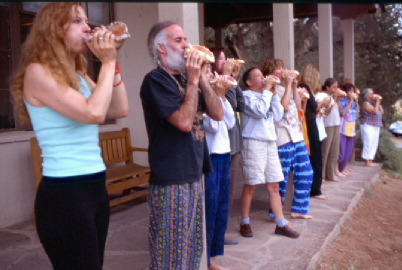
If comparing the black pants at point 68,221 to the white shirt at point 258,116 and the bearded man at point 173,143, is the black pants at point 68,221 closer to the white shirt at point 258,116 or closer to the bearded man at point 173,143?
the bearded man at point 173,143

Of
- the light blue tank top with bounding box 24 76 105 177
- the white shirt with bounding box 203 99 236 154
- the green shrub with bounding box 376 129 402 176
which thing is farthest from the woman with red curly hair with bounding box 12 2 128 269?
the green shrub with bounding box 376 129 402 176

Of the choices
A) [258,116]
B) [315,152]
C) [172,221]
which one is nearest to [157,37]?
[172,221]

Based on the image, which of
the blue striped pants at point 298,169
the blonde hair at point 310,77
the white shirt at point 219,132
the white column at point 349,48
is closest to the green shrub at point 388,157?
the white column at point 349,48

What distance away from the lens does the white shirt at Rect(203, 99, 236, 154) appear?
10.4ft

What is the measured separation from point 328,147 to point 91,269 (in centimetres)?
564

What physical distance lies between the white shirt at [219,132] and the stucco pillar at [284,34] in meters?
1.71

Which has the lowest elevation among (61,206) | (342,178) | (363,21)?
(342,178)

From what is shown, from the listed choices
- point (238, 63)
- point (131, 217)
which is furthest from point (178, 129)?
point (131, 217)

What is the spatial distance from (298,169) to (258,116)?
1129 millimetres

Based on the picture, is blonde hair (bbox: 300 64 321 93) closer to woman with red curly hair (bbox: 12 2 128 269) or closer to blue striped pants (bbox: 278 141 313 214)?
blue striped pants (bbox: 278 141 313 214)

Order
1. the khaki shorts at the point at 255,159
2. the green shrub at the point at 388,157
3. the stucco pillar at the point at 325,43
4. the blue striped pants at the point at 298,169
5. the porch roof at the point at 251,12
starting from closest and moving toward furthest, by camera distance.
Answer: the khaki shorts at the point at 255,159 → the blue striped pants at the point at 298,169 → the stucco pillar at the point at 325,43 → the porch roof at the point at 251,12 → the green shrub at the point at 388,157

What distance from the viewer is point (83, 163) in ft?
5.85

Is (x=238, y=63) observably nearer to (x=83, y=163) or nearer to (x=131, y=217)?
(x=83, y=163)

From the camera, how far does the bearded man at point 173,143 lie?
2316 mm
